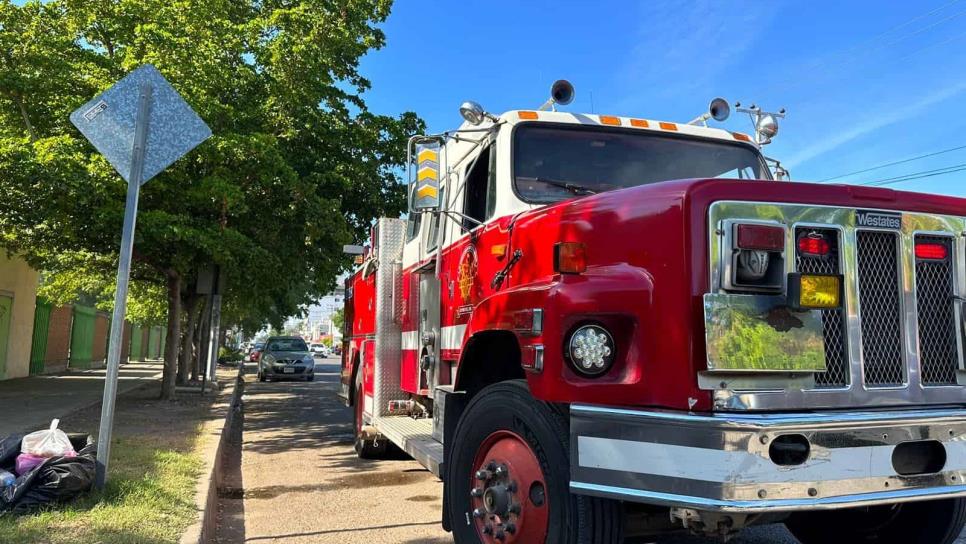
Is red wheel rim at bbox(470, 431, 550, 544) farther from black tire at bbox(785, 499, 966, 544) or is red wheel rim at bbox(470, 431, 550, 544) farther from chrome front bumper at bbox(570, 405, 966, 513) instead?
black tire at bbox(785, 499, 966, 544)

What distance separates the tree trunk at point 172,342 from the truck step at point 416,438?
8635mm

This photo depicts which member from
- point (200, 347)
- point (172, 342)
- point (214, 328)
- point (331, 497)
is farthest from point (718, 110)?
point (200, 347)

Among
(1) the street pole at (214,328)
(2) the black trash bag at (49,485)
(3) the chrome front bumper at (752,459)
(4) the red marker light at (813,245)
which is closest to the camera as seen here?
(3) the chrome front bumper at (752,459)

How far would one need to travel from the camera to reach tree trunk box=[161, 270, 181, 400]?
44.7 feet

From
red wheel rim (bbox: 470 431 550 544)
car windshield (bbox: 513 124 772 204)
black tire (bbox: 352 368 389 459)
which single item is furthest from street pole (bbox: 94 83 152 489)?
black tire (bbox: 352 368 389 459)

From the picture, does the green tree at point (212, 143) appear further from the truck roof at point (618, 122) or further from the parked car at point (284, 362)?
the parked car at point (284, 362)

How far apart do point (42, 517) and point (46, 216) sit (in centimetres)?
765

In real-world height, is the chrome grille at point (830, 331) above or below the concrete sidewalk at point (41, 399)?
above

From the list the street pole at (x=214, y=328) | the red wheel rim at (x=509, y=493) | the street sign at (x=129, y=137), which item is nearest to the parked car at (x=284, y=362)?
the street pole at (x=214, y=328)

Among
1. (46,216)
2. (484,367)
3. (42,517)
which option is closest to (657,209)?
(484,367)

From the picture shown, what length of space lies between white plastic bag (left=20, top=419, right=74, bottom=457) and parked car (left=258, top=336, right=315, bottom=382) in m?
20.0

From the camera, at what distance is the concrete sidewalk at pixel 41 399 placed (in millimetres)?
10149

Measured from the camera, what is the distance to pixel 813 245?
9.43ft

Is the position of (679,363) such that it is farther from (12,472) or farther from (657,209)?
(12,472)
